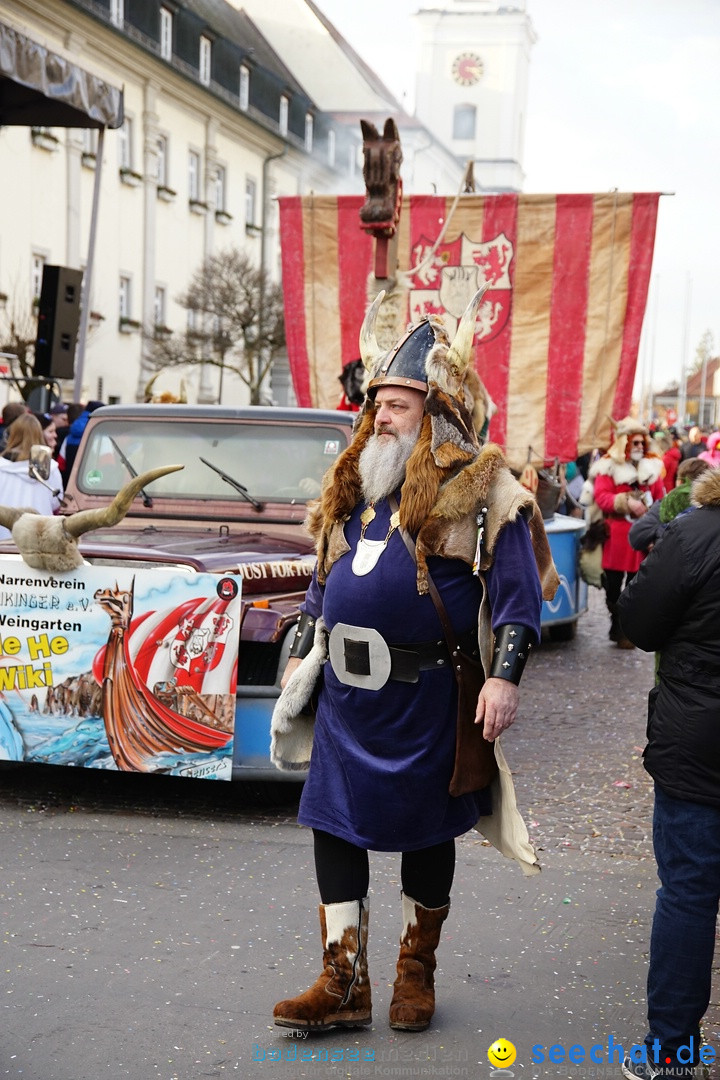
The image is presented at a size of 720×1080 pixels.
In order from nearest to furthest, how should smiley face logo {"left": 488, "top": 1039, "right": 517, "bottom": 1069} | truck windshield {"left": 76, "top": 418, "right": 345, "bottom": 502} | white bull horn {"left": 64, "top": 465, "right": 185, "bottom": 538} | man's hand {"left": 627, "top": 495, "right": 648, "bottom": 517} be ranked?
smiley face logo {"left": 488, "top": 1039, "right": 517, "bottom": 1069} → white bull horn {"left": 64, "top": 465, "right": 185, "bottom": 538} → truck windshield {"left": 76, "top": 418, "right": 345, "bottom": 502} → man's hand {"left": 627, "top": 495, "right": 648, "bottom": 517}

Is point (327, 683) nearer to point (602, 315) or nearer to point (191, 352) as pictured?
point (602, 315)

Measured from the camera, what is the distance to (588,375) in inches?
513

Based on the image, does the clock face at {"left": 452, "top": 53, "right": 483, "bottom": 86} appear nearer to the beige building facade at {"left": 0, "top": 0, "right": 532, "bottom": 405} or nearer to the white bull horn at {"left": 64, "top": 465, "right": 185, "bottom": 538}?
the beige building facade at {"left": 0, "top": 0, "right": 532, "bottom": 405}

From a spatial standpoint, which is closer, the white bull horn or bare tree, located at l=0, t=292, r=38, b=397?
the white bull horn

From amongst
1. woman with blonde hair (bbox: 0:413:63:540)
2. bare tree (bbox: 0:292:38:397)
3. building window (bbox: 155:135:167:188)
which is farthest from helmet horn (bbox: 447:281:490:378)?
building window (bbox: 155:135:167:188)

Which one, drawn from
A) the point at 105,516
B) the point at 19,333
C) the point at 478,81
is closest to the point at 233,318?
the point at 19,333

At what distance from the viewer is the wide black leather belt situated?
3.67 meters

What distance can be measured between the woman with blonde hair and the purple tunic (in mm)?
4354

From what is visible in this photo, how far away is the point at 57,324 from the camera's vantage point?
13375 millimetres

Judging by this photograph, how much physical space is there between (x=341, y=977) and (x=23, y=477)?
511cm

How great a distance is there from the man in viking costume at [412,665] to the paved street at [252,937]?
0.22 metres

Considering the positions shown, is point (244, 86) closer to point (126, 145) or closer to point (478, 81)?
point (126, 145)

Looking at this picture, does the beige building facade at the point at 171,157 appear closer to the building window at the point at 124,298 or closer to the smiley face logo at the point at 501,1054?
the building window at the point at 124,298

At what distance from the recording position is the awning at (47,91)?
38.3 feet
